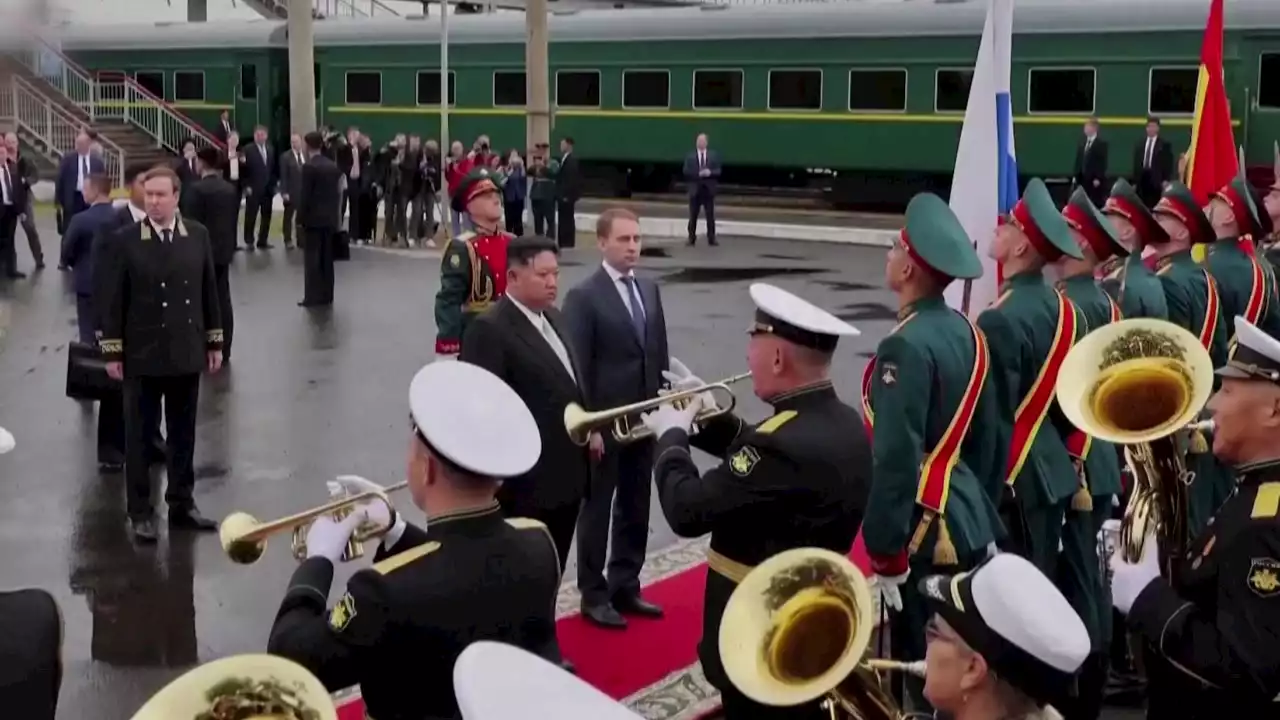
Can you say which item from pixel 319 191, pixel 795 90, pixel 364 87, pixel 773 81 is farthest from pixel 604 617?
pixel 364 87

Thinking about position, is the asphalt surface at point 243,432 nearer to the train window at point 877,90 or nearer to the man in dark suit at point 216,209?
the man in dark suit at point 216,209

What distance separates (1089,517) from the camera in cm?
569

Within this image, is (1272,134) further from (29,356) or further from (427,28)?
(29,356)

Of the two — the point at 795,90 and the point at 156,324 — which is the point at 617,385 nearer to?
the point at 156,324

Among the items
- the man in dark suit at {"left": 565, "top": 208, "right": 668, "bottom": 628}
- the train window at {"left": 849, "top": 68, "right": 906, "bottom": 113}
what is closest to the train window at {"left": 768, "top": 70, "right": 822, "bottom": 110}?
the train window at {"left": 849, "top": 68, "right": 906, "bottom": 113}

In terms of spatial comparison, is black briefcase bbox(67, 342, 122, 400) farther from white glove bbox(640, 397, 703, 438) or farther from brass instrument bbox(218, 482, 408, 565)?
brass instrument bbox(218, 482, 408, 565)

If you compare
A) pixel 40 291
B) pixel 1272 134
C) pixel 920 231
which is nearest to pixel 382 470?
pixel 920 231

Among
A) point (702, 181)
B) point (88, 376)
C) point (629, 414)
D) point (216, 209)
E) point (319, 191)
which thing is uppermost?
point (702, 181)

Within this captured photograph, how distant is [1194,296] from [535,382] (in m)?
3.29

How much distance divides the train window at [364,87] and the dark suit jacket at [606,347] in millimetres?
26397

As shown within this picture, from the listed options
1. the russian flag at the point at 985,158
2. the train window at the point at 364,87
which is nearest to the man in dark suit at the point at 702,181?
the train window at the point at 364,87

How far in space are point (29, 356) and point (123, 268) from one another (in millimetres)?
6427

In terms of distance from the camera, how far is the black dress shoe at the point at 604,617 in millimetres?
6535

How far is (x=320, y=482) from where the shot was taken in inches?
360
